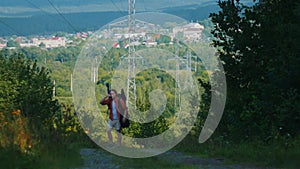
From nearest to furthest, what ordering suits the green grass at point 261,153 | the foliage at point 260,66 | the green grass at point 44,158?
the green grass at point 44,158 → the green grass at point 261,153 → the foliage at point 260,66

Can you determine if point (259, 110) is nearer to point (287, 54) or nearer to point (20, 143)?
point (287, 54)

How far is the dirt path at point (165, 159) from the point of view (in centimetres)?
1145

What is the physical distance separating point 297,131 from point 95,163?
5829 mm

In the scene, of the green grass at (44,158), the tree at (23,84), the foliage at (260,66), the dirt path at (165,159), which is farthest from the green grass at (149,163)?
the tree at (23,84)

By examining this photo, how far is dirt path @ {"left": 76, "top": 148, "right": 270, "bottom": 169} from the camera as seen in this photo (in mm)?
11445

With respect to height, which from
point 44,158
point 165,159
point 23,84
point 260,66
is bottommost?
point 165,159

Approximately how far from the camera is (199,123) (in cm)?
2100

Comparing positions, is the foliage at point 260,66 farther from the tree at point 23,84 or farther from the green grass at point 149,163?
the tree at point 23,84

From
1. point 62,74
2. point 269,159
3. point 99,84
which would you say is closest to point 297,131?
point 269,159

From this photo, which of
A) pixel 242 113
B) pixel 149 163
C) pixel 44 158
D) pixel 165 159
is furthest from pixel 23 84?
pixel 44 158

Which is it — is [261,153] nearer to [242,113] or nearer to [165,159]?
[165,159]

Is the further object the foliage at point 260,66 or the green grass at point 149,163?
the foliage at point 260,66

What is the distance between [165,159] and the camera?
1259 cm

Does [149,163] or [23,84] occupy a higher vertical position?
[23,84]
